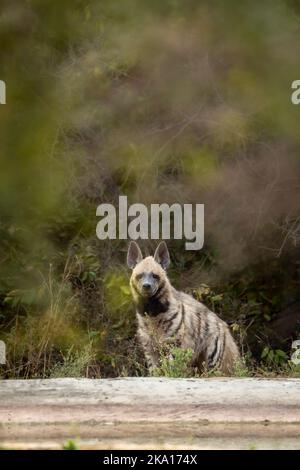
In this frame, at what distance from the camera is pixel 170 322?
8711 mm

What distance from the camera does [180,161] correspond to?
9.81 metres

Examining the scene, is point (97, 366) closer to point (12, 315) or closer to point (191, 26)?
point (12, 315)

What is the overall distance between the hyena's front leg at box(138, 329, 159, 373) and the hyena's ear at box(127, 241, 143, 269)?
2.04ft

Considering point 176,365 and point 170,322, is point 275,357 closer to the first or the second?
point 170,322

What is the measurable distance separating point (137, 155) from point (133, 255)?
1221 mm

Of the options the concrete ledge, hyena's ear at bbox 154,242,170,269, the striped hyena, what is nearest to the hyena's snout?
the striped hyena

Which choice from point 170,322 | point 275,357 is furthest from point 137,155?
point 275,357

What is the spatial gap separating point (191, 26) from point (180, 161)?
1253 mm

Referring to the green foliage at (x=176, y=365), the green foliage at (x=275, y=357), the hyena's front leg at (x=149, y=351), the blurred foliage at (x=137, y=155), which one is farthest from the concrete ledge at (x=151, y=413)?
the blurred foliage at (x=137, y=155)

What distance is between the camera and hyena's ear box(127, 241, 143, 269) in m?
8.91

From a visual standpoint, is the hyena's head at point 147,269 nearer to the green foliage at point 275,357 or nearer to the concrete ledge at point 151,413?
the green foliage at point 275,357

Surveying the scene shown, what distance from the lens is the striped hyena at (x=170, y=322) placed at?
341 inches
